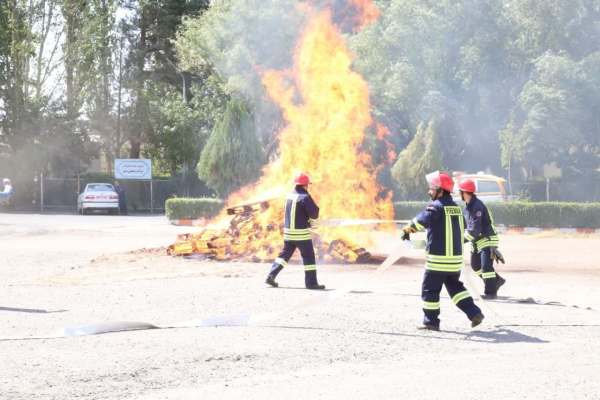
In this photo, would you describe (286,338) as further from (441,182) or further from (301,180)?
(301,180)

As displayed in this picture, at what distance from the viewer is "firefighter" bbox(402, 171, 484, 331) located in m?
8.80

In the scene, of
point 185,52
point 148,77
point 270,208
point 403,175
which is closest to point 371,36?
point 403,175

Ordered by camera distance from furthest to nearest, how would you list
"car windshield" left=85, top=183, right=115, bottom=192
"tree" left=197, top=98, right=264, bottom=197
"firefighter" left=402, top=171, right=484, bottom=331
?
"car windshield" left=85, top=183, right=115, bottom=192, "tree" left=197, top=98, right=264, bottom=197, "firefighter" left=402, top=171, right=484, bottom=331

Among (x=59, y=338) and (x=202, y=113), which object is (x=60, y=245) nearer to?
(x=59, y=338)

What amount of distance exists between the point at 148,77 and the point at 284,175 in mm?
34697

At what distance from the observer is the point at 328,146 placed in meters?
16.7

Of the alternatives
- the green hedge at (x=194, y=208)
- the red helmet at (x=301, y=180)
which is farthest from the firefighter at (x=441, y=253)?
the green hedge at (x=194, y=208)

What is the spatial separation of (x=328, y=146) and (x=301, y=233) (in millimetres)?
4640

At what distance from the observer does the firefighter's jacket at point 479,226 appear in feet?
36.8

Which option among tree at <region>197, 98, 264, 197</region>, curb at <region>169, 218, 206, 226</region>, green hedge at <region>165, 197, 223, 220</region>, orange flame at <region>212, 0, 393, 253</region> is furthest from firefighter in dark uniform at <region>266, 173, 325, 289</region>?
Answer: green hedge at <region>165, 197, 223, 220</region>

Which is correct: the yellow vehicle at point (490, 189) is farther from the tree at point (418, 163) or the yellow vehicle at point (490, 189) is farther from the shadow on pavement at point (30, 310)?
the shadow on pavement at point (30, 310)

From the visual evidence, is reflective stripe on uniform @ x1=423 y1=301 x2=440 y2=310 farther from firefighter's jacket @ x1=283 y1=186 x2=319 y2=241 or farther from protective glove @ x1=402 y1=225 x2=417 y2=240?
firefighter's jacket @ x1=283 y1=186 x2=319 y2=241

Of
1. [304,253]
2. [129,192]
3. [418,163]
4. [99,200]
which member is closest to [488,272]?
[304,253]

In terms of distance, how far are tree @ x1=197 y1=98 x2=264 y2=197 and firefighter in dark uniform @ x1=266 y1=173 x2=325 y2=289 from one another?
56.5 ft
